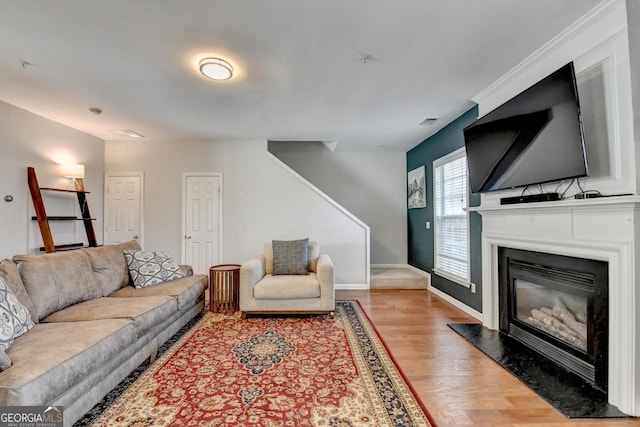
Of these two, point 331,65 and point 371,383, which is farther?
point 331,65

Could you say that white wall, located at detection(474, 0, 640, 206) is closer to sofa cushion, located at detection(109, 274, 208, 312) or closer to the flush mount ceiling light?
the flush mount ceiling light

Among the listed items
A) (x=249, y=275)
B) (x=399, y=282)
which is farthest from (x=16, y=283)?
(x=399, y=282)

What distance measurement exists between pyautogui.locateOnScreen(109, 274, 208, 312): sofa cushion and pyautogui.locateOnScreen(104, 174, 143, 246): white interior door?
2318 mm

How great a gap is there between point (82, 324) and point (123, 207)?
11.8 ft

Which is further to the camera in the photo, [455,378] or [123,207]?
[123,207]

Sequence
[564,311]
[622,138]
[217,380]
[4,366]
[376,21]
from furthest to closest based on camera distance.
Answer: [564,311], [217,380], [376,21], [622,138], [4,366]

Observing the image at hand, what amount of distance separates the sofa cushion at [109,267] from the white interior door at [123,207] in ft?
6.52

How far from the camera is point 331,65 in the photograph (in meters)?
2.55

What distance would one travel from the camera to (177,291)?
9.53ft

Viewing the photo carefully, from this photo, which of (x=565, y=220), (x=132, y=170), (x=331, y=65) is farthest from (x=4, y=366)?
(x=132, y=170)

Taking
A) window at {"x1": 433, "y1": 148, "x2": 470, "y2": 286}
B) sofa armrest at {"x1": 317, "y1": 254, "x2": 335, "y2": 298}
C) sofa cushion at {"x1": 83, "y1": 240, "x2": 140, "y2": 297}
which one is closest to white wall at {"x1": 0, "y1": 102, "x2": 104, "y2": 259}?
sofa cushion at {"x1": 83, "y1": 240, "x2": 140, "y2": 297}

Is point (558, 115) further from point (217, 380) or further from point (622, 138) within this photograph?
point (217, 380)

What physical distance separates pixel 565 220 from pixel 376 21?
1978 millimetres

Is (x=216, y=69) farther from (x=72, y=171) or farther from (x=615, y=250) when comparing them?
(x=615, y=250)
